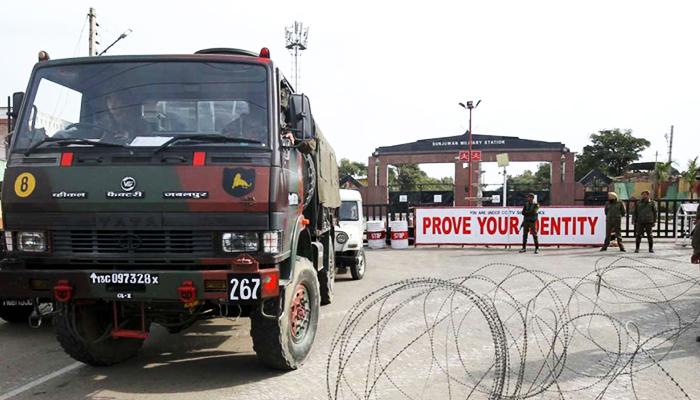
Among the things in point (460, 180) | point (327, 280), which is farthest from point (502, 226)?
point (460, 180)

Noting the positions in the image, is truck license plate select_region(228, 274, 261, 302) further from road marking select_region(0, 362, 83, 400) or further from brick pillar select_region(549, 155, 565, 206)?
brick pillar select_region(549, 155, 565, 206)

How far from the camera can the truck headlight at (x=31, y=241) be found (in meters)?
4.39

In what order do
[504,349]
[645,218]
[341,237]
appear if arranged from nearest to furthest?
[504,349]
[341,237]
[645,218]

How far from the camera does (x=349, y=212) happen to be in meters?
12.1

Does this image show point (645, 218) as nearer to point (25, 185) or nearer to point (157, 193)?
point (157, 193)

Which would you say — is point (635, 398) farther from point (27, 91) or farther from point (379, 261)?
point (379, 261)

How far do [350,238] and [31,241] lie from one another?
7.10 meters

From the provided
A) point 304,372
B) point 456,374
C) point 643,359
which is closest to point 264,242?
point 304,372

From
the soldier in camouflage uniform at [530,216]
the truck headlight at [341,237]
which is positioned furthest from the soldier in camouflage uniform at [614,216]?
the truck headlight at [341,237]

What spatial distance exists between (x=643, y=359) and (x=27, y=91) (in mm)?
6704

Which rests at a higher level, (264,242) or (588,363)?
(264,242)

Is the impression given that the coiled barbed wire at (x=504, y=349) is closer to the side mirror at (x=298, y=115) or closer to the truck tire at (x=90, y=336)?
the side mirror at (x=298, y=115)

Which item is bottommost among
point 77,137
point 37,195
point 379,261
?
point 379,261

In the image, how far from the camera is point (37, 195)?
436cm
